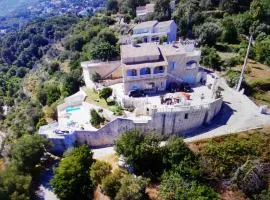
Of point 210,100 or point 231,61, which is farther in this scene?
point 231,61

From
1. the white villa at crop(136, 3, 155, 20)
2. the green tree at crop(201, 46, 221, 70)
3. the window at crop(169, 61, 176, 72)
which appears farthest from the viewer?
the white villa at crop(136, 3, 155, 20)

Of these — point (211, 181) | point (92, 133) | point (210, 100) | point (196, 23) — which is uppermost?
point (196, 23)

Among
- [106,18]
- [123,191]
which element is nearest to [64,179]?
[123,191]

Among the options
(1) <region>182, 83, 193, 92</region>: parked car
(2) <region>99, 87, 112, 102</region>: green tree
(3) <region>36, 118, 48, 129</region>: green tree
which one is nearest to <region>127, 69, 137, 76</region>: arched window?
(2) <region>99, 87, 112, 102</region>: green tree

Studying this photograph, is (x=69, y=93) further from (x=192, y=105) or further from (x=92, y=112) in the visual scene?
(x=192, y=105)

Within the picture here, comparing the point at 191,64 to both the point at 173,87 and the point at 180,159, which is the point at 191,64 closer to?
the point at 173,87

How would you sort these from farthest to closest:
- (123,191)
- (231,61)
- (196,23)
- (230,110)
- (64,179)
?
1. (196,23)
2. (231,61)
3. (230,110)
4. (64,179)
5. (123,191)

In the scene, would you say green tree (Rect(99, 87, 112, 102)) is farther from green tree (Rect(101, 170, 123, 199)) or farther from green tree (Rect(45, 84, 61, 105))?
green tree (Rect(101, 170, 123, 199))
